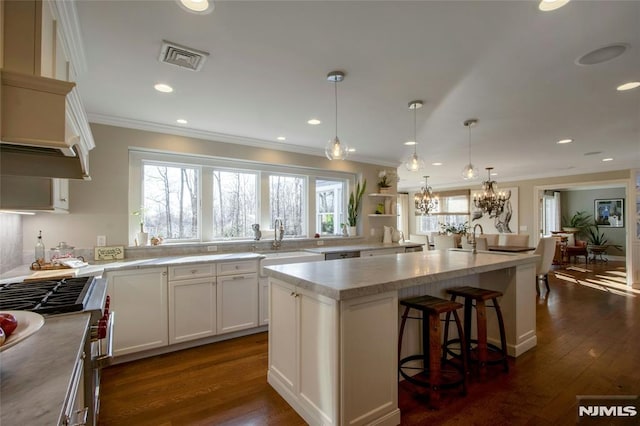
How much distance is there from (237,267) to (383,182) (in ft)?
10.7

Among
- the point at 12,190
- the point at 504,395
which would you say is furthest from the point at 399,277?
the point at 12,190

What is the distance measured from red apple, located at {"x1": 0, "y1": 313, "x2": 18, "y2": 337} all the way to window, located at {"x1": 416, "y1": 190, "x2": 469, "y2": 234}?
33.3 feet

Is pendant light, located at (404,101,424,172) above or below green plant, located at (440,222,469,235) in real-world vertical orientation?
above

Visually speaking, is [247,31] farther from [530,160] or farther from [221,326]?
[530,160]

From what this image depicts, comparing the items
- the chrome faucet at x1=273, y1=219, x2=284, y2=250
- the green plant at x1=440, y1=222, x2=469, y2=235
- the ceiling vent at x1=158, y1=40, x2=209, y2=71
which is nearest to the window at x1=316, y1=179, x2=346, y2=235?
the chrome faucet at x1=273, y1=219, x2=284, y2=250

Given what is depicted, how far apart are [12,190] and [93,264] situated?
1.39 metres

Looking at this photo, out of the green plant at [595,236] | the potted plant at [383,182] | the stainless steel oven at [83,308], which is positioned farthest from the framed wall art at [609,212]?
the stainless steel oven at [83,308]

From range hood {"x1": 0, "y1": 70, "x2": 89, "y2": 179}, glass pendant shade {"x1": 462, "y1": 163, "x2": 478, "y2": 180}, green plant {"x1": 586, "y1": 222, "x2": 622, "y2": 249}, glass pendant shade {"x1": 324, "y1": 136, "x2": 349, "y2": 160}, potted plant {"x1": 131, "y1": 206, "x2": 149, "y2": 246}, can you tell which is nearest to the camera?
range hood {"x1": 0, "y1": 70, "x2": 89, "y2": 179}

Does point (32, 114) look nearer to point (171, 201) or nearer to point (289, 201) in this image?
point (171, 201)

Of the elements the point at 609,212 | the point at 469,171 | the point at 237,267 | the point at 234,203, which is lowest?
the point at 237,267

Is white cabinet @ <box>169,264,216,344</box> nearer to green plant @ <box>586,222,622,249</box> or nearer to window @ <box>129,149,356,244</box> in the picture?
window @ <box>129,149,356,244</box>

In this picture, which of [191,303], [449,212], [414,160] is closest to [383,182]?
[414,160]

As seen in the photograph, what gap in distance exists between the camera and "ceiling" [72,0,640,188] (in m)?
1.68

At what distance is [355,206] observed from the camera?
5.37m
